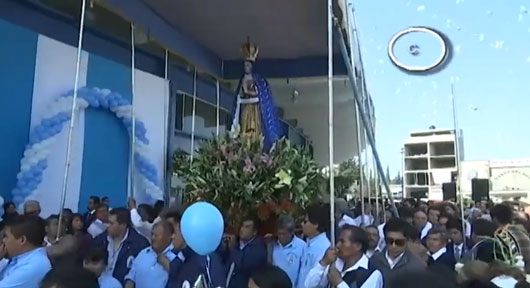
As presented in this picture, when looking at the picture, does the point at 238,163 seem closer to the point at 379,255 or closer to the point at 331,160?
the point at 331,160

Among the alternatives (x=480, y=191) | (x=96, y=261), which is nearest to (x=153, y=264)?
(x=96, y=261)

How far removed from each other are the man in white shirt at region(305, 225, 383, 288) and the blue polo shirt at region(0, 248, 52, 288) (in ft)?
4.74

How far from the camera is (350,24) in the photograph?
6.85m

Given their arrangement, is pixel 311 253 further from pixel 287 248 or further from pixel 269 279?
pixel 269 279

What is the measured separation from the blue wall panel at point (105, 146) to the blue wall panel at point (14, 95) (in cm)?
102

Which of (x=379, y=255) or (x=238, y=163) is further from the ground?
(x=238, y=163)

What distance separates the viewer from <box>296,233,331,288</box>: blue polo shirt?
3.92 metres

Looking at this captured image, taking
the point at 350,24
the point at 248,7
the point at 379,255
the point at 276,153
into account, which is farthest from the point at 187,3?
the point at 379,255

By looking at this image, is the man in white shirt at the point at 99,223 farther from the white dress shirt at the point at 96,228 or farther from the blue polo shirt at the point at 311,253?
the blue polo shirt at the point at 311,253

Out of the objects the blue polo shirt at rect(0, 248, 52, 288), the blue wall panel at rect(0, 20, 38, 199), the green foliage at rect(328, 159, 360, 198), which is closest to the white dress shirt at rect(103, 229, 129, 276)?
the blue polo shirt at rect(0, 248, 52, 288)

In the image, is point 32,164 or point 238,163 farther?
point 32,164

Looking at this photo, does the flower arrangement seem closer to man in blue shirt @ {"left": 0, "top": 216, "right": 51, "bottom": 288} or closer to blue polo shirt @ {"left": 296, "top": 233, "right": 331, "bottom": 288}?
blue polo shirt @ {"left": 296, "top": 233, "right": 331, "bottom": 288}

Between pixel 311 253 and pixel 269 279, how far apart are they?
1646 millimetres

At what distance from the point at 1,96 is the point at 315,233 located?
4.44 m
